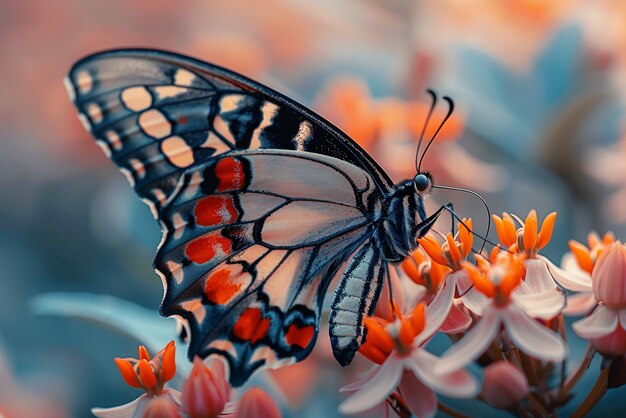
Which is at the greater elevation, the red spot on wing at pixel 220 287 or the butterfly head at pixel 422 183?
the butterfly head at pixel 422 183

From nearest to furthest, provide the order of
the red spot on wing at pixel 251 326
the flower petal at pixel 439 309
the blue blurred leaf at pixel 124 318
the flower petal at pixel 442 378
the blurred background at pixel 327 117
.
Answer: the flower petal at pixel 442 378
the flower petal at pixel 439 309
the red spot on wing at pixel 251 326
the blue blurred leaf at pixel 124 318
the blurred background at pixel 327 117

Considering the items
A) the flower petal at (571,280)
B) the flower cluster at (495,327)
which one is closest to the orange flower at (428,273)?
the flower cluster at (495,327)

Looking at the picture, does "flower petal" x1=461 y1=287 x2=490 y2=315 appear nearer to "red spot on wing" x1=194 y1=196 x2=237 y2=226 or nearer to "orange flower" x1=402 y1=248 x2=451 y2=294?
"orange flower" x1=402 y1=248 x2=451 y2=294

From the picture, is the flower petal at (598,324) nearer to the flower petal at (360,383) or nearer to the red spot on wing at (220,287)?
the flower petal at (360,383)

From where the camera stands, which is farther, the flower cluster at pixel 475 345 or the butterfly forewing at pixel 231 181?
the butterfly forewing at pixel 231 181

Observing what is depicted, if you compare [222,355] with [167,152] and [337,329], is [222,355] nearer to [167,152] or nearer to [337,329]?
[337,329]

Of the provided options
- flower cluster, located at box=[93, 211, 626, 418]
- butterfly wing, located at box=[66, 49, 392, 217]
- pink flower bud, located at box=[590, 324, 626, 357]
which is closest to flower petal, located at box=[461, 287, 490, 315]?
flower cluster, located at box=[93, 211, 626, 418]

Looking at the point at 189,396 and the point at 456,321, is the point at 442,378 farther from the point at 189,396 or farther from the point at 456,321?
the point at 189,396

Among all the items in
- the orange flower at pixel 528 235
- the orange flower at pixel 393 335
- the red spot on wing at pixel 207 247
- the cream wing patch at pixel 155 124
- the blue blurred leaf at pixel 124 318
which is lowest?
the blue blurred leaf at pixel 124 318
